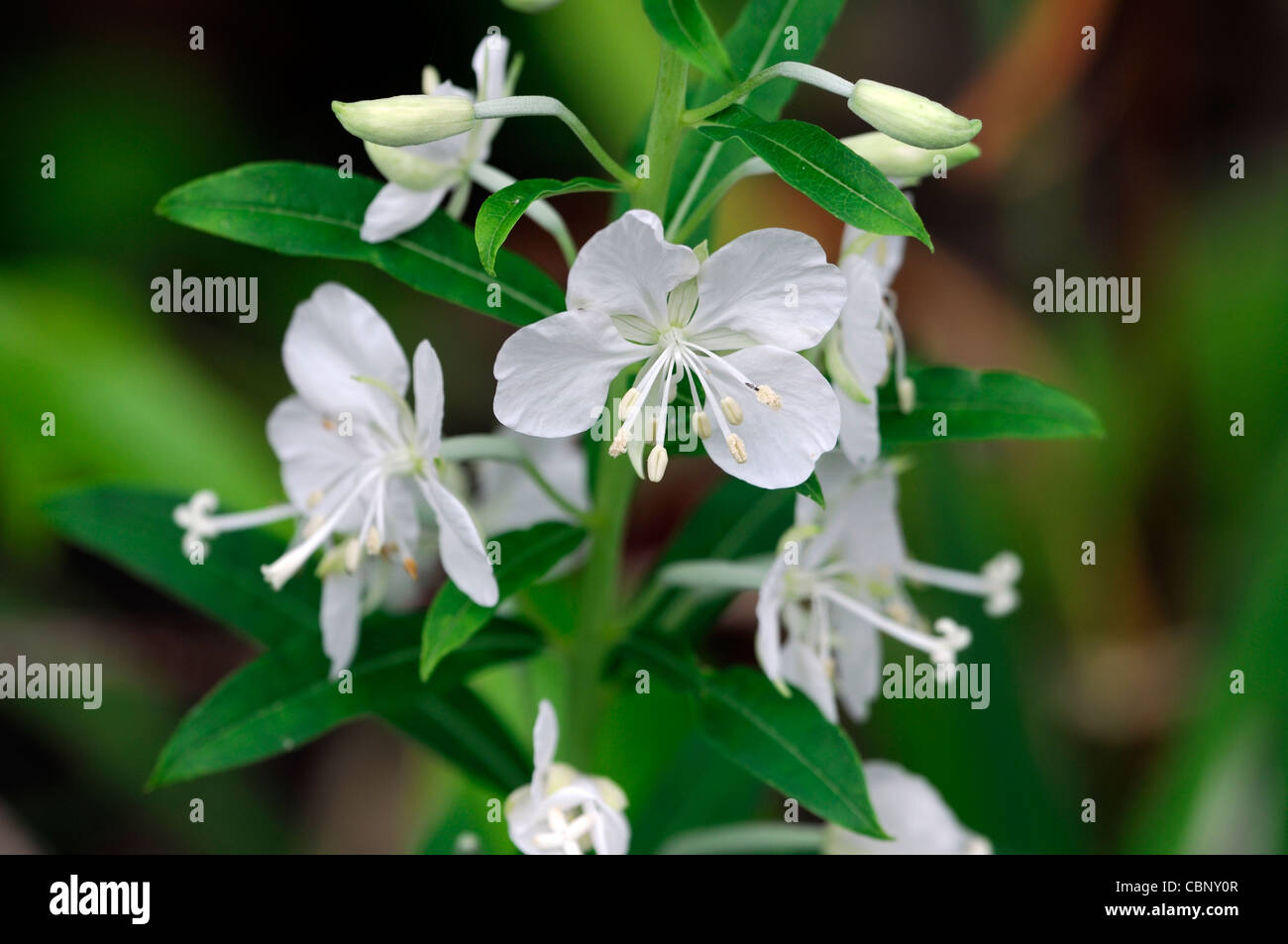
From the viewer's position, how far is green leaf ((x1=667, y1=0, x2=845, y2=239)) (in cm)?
170

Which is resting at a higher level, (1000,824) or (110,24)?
(110,24)

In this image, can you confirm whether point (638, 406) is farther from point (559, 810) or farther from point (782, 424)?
point (559, 810)

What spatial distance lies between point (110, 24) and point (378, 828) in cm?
267

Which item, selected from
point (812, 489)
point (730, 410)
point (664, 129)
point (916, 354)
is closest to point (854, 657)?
point (812, 489)

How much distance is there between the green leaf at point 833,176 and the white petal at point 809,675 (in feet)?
2.12

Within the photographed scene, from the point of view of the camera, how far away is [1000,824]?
2.87m

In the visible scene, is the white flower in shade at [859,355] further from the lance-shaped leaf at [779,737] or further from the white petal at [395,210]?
the white petal at [395,210]

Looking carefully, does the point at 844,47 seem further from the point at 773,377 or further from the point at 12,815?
the point at 12,815

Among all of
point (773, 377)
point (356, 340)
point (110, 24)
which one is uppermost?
point (110, 24)

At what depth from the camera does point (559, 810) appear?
1.53 meters

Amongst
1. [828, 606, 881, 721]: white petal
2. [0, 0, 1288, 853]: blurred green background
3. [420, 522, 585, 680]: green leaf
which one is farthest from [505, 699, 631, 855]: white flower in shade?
[0, 0, 1288, 853]: blurred green background

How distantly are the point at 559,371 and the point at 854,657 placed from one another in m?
0.76

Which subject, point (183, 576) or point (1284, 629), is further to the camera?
point (1284, 629)
